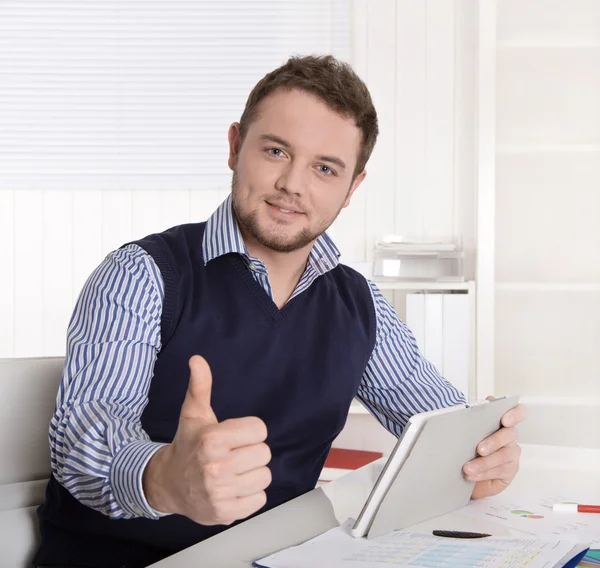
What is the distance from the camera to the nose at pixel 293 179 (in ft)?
4.82

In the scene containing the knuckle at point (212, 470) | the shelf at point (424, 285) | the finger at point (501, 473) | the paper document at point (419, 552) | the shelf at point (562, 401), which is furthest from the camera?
the shelf at point (562, 401)

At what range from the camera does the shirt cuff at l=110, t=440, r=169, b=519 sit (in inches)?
34.9

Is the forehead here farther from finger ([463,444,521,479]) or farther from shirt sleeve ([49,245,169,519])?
finger ([463,444,521,479])

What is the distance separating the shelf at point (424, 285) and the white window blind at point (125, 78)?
918mm

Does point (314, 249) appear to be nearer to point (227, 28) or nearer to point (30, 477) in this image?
point (30, 477)

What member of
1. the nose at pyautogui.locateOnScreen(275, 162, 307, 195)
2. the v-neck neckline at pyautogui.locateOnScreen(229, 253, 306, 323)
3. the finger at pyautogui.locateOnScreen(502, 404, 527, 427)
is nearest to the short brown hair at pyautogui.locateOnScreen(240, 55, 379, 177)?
the nose at pyautogui.locateOnScreen(275, 162, 307, 195)

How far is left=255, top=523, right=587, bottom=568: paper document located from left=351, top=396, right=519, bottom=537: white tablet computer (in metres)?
0.04

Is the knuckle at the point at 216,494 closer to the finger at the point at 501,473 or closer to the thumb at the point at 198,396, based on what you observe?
the thumb at the point at 198,396

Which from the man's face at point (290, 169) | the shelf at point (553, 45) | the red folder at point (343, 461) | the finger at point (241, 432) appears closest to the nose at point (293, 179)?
the man's face at point (290, 169)

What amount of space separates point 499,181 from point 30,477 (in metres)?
2.15

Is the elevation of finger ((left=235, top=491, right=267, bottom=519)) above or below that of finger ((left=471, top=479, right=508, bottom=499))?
above

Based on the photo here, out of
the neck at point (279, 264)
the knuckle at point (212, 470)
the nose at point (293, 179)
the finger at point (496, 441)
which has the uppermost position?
the nose at point (293, 179)

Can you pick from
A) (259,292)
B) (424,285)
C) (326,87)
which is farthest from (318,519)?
(424,285)

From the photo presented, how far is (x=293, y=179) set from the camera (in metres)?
1.47
